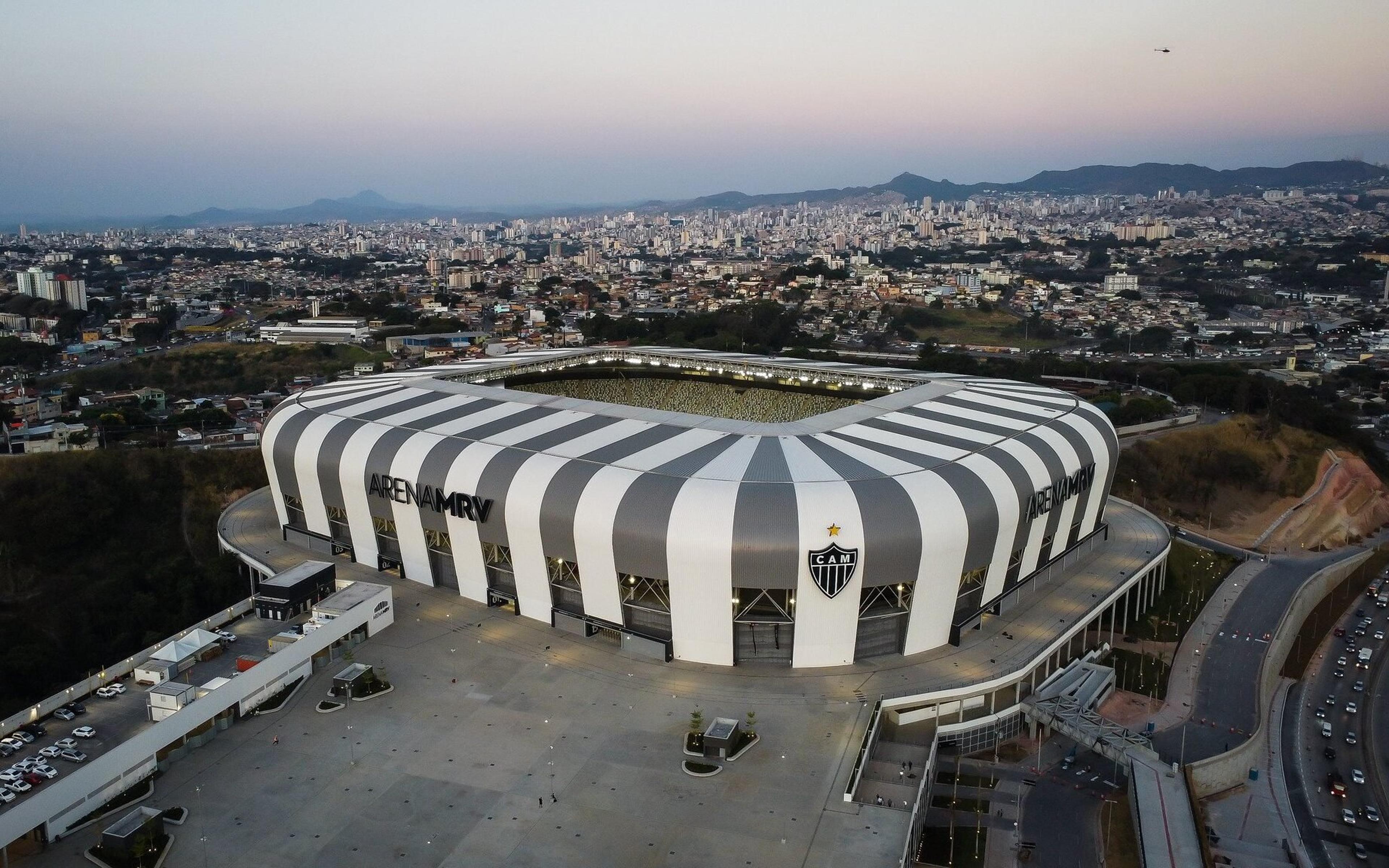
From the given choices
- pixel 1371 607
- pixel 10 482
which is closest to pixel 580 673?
pixel 10 482

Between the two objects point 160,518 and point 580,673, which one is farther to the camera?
point 160,518

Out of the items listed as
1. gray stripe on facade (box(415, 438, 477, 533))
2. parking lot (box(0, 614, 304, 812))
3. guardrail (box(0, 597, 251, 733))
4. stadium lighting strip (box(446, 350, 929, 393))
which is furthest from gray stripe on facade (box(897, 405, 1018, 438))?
guardrail (box(0, 597, 251, 733))

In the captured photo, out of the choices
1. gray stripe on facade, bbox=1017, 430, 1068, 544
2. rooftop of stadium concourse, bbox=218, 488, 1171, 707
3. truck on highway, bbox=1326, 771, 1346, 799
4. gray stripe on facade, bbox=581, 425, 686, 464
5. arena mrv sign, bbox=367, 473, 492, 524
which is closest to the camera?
rooftop of stadium concourse, bbox=218, 488, 1171, 707

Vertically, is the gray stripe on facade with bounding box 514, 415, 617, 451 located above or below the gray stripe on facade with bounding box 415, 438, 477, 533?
Answer: above

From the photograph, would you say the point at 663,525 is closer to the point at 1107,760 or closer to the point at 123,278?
the point at 1107,760

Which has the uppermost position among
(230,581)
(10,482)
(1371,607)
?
(10,482)

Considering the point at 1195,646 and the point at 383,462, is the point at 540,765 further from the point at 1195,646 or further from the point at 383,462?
the point at 1195,646

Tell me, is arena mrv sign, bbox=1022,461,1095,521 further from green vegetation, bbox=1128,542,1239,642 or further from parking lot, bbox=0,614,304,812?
parking lot, bbox=0,614,304,812
